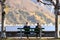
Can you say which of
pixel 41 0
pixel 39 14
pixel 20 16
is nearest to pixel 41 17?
pixel 39 14

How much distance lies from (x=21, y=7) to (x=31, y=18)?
465 inches

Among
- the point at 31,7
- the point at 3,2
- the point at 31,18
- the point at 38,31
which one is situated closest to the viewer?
the point at 38,31

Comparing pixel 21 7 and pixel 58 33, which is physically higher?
pixel 21 7

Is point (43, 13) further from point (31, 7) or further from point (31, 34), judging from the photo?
point (31, 34)

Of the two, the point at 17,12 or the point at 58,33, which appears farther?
the point at 17,12

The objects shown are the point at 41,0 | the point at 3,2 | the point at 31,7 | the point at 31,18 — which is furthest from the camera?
the point at 31,7

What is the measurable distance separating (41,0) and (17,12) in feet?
280

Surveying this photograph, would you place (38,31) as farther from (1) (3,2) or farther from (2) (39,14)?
(2) (39,14)

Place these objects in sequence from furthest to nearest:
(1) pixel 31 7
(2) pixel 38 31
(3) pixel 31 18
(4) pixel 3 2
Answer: (1) pixel 31 7, (3) pixel 31 18, (4) pixel 3 2, (2) pixel 38 31

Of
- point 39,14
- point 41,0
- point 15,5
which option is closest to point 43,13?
point 39,14

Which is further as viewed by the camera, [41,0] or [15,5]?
[15,5]

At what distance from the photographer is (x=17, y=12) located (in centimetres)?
10281

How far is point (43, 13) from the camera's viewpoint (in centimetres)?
10450

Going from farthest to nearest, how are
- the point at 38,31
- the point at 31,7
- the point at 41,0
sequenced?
the point at 31,7 < the point at 41,0 < the point at 38,31
